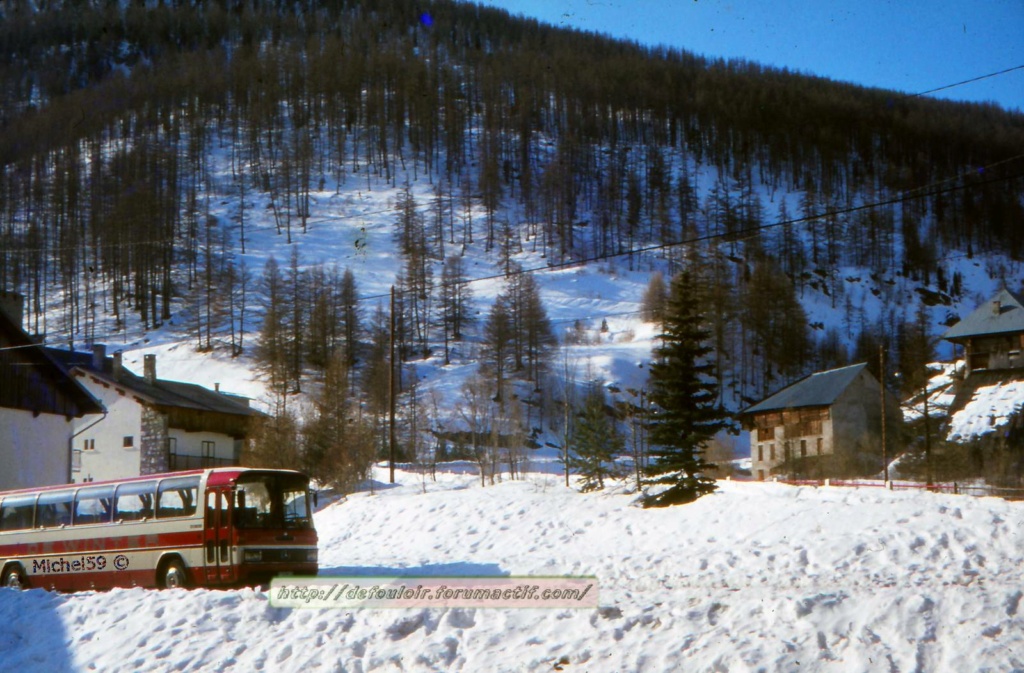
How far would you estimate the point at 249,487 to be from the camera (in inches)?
752

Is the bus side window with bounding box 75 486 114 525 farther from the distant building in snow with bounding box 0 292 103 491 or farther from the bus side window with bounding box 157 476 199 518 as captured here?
the distant building in snow with bounding box 0 292 103 491

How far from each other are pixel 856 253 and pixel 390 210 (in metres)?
59.4

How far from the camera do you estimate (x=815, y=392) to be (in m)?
62.9

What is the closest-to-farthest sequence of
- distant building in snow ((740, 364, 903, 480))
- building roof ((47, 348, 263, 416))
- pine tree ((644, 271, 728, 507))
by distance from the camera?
pine tree ((644, 271, 728, 507)) → building roof ((47, 348, 263, 416)) → distant building in snow ((740, 364, 903, 480))

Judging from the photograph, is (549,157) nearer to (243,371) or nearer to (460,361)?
(460,361)

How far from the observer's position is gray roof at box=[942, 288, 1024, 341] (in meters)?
62.0

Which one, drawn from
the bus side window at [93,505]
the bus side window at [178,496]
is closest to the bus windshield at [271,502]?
the bus side window at [178,496]

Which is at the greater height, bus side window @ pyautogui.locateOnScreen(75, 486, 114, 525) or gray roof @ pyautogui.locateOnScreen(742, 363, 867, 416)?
gray roof @ pyautogui.locateOnScreen(742, 363, 867, 416)

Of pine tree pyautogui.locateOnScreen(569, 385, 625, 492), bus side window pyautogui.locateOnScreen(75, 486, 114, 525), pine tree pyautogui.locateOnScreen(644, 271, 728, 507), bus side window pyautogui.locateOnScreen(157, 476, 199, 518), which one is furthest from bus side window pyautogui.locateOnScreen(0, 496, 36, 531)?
pine tree pyautogui.locateOnScreen(569, 385, 625, 492)

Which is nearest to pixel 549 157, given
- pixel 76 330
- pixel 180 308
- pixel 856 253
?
pixel 856 253

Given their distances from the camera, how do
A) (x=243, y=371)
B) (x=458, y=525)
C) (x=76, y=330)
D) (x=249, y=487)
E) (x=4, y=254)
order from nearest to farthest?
(x=249, y=487) → (x=458, y=525) → (x=243, y=371) → (x=76, y=330) → (x=4, y=254)

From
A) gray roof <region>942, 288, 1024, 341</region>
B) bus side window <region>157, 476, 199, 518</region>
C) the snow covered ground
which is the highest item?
gray roof <region>942, 288, 1024, 341</region>

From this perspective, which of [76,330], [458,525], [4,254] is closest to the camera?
[458,525]

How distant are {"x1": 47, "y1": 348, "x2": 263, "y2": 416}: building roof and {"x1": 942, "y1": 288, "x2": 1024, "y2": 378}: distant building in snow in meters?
45.7
